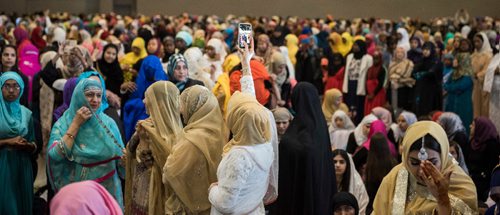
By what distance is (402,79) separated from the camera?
44.9 ft

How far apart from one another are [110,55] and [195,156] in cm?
510

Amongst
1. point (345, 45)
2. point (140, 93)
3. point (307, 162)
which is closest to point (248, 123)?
point (307, 162)

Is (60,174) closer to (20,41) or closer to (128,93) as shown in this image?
(128,93)

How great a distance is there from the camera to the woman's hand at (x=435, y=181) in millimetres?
4352

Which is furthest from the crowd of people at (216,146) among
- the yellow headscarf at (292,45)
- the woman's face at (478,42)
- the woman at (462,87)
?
the yellow headscarf at (292,45)

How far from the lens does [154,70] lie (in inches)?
352

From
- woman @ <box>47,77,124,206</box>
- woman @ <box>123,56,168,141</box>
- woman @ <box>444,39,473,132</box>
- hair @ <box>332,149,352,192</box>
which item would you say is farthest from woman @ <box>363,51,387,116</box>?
woman @ <box>47,77,124,206</box>

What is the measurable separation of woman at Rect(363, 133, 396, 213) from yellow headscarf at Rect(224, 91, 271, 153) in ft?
7.64

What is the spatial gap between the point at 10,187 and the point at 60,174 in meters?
0.65

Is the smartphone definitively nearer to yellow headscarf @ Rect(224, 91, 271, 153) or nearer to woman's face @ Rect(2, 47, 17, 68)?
yellow headscarf @ Rect(224, 91, 271, 153)

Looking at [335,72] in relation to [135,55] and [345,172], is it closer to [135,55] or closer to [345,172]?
[135,55]

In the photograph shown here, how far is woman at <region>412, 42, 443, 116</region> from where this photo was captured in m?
13.5

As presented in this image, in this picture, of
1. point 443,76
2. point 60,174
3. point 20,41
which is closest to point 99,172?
point 60,174

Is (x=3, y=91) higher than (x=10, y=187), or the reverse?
(x=3, y=91)
